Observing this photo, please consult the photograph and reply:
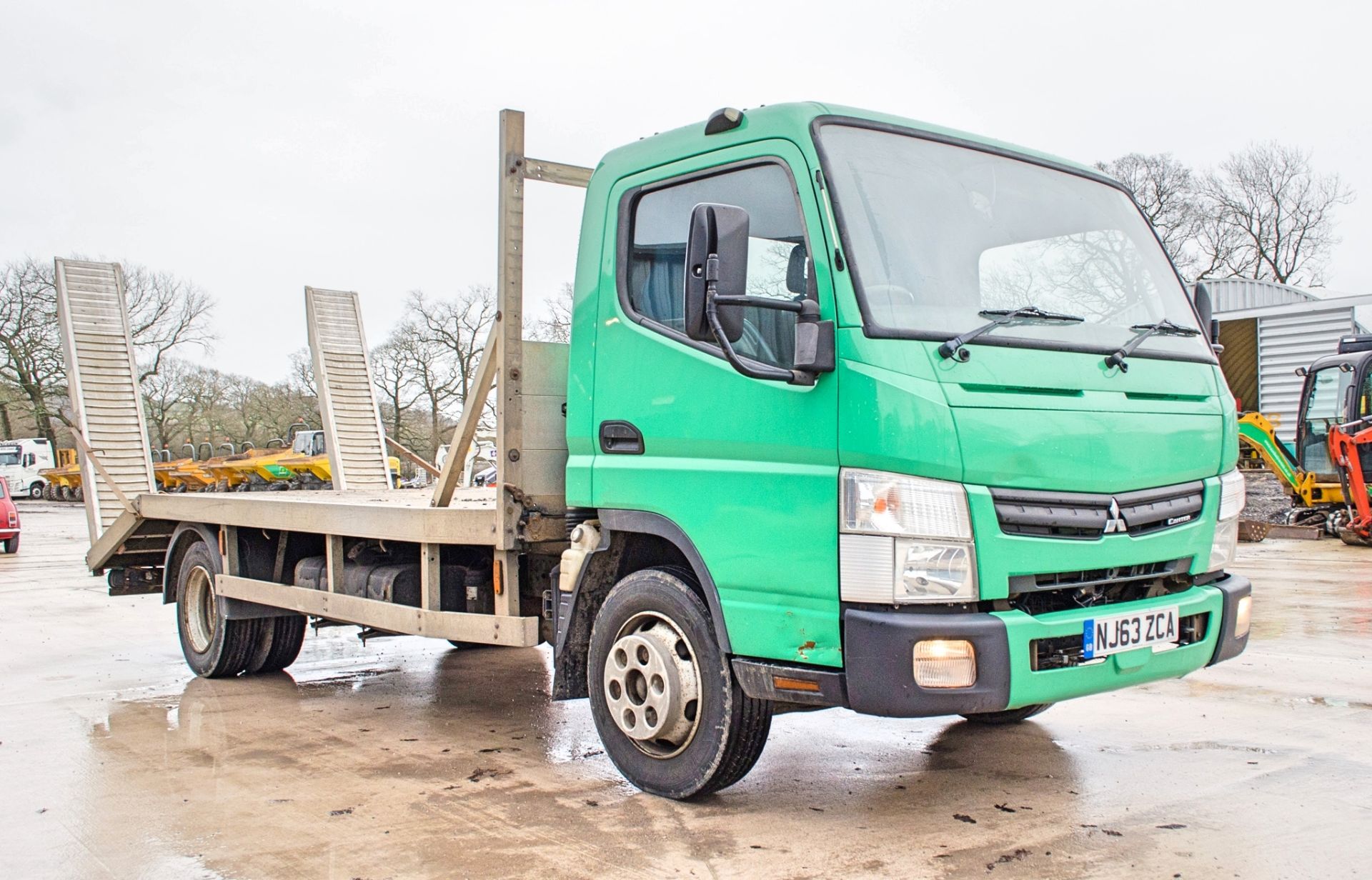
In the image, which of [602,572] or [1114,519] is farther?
[602,572]

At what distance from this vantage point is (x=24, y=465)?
45188 mm

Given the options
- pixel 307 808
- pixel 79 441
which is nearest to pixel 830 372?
pixel 307 808

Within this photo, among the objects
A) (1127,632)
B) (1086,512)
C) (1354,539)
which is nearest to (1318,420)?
(1354,539)

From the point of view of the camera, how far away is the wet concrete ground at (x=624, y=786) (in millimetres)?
3912

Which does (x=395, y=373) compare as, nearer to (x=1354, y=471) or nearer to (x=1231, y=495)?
(x=1354, y=471)

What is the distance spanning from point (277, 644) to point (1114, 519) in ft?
18.2

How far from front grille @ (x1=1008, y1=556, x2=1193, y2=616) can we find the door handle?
151cm

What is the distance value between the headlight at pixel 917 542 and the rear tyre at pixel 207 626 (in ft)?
16.6

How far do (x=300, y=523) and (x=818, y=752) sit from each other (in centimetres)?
309

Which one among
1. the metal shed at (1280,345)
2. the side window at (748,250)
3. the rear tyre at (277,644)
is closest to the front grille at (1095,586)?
the side window at (748,250)

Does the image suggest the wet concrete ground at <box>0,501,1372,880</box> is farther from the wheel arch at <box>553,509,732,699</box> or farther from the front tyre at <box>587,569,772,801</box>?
the wheel arch at <box>553,509,732,699</box>

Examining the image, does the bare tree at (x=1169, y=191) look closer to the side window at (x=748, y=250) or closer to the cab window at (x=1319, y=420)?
the cab window at (x=1319, y=420)

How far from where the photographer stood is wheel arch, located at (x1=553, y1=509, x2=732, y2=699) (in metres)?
4.57

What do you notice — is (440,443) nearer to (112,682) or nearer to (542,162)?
(112,682)
